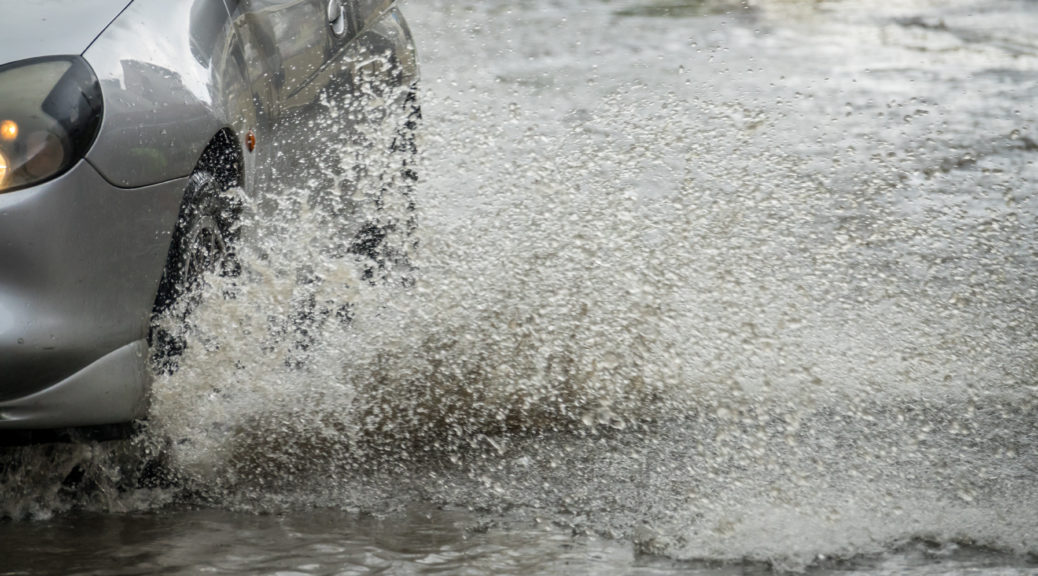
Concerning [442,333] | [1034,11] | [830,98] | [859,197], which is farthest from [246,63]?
[1034,11]

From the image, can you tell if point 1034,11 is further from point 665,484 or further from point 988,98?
point 665,484

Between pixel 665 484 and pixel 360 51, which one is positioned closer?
pixel 665 484

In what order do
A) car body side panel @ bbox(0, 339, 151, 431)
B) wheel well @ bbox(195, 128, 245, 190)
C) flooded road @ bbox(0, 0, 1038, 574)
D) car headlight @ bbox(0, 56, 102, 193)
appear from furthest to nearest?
wheel well @ bbox(195, 128, 245, 190), flooded road @ bbox(0, 0, 1038, 574), car body side panel @ bbox(0, 339, 151, 431), car headlight @ bbox(0, 56, 102, 193)

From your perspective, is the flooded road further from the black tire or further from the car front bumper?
the car front bumper

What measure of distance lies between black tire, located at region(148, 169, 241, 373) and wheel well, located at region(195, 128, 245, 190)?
0.02 metres

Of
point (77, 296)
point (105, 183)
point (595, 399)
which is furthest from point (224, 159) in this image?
point (595, 399)

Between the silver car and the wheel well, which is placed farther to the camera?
the wheel well

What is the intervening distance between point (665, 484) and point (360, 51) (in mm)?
1808

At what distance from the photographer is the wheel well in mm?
2869

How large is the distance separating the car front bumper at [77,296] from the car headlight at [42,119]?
36 millimetres

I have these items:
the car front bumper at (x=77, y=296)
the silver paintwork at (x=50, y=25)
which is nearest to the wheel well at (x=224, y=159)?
the car front bumper at (x=77, y=296)

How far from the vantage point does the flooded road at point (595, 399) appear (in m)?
2.73

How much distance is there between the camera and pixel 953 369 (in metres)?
3.93

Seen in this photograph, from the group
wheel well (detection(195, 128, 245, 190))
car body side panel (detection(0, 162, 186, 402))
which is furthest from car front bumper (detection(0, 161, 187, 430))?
wheel well (detection(195, 128, 245, 190))
